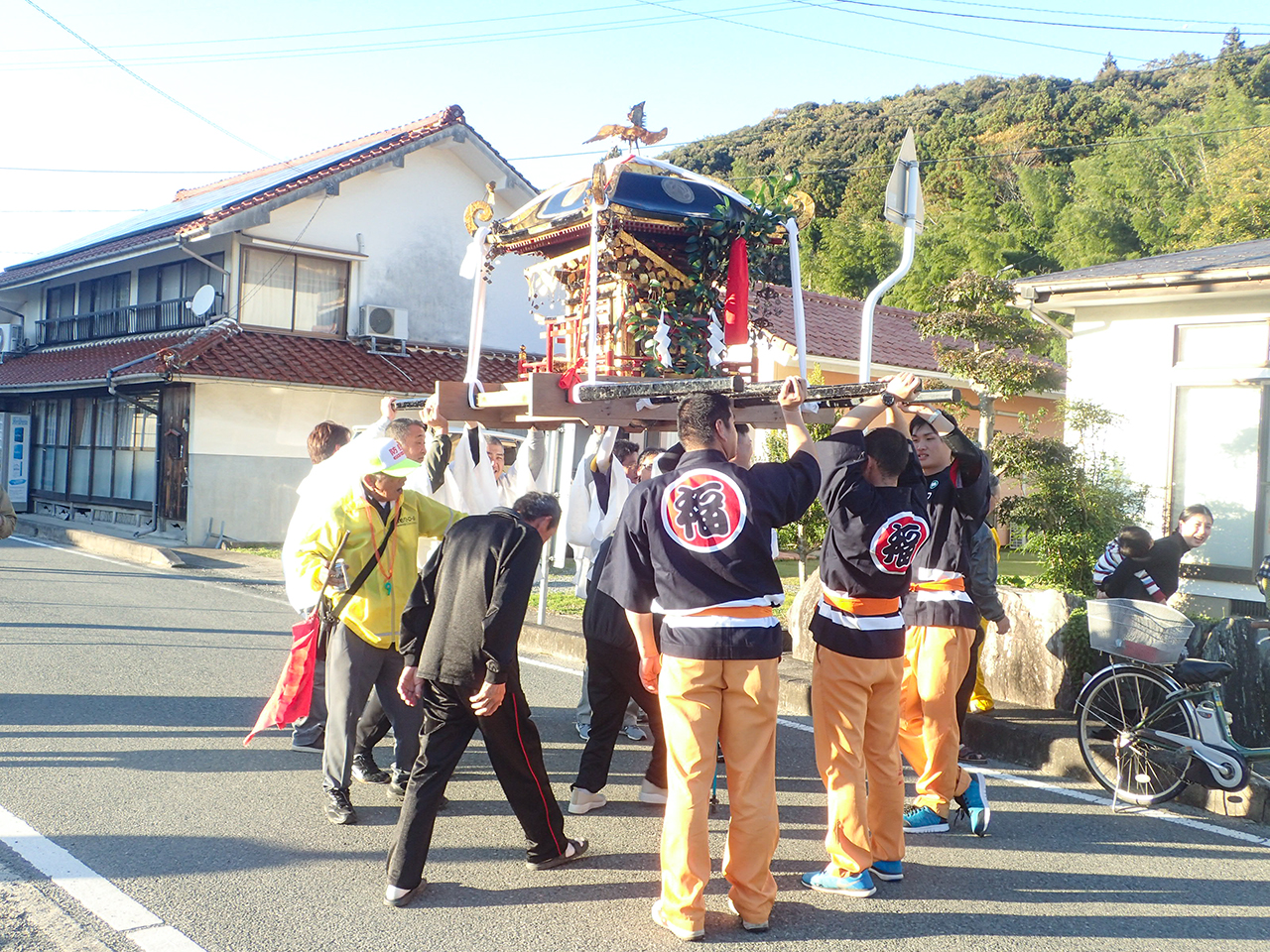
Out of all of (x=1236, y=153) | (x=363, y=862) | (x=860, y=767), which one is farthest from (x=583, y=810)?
(x=1236, y=153)

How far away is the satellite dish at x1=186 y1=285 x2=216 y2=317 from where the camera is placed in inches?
764

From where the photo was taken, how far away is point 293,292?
20.7 m

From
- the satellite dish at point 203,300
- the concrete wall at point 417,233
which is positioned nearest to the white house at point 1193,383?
the concrete wall at point 417,233

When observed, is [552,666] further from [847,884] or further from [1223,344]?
[1223,344]

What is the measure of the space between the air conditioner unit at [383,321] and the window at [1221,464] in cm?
1529

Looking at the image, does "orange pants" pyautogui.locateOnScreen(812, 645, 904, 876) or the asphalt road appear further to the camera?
"orange pants" pyautogui.locateOnScreen(812, 645, 904, 876)

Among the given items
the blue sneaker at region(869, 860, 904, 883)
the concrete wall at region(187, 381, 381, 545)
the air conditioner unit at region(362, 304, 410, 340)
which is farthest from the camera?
the air conditioner unit at region(362, 304, 410, 340)

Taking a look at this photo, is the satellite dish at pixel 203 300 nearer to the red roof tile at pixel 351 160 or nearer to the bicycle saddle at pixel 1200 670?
the red roof tile at pixel 351 160

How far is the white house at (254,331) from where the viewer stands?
18938mm

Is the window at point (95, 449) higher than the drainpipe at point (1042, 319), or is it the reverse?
the drainpipe at point (1042, 319)

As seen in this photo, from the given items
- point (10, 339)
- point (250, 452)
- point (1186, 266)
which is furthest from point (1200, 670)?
point (10, 339)

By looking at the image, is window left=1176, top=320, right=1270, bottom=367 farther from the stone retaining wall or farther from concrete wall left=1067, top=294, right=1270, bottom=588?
the stone retaining wall

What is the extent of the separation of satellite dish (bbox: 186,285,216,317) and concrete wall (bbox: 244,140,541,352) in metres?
1.62

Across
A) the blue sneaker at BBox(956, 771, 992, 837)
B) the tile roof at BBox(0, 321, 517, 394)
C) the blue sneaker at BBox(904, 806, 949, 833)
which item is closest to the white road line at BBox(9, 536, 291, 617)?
the tile roof at BBox(0, 321, 517, 394)
